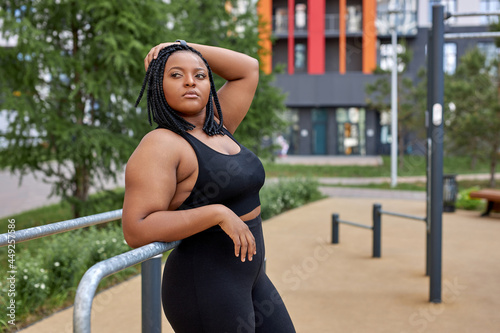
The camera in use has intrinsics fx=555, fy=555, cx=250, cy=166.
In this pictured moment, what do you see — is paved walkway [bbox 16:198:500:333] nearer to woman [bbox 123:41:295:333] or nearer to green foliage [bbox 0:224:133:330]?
green foliage [bbox 0:224:133:330]

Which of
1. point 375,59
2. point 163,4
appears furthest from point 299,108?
point 163,4

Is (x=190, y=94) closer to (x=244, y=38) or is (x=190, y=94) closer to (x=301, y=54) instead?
(x=244, y=38)

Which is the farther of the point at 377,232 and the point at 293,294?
the point at 377,232

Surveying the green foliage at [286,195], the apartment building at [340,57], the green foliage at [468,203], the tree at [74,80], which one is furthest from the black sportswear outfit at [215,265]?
the apartment building at [340,57]

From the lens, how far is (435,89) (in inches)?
201

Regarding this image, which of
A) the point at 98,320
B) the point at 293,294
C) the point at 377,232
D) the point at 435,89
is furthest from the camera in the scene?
the point at 377,232

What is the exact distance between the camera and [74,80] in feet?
32.0

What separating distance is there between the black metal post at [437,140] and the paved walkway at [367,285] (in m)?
0.30

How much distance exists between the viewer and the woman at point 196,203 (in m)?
1.66

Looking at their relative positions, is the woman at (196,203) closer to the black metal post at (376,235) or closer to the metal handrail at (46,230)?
the metal handrail at (46,230)

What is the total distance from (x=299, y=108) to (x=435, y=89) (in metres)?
30.3

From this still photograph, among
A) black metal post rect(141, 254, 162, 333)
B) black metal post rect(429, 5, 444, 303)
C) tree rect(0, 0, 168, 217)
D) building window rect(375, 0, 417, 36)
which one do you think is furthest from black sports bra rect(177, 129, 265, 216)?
building window rect(375, 0, 417, 36)

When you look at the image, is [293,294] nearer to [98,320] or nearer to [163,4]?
[98,320]

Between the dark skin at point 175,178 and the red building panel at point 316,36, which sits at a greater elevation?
the red building panel at point 316,36
